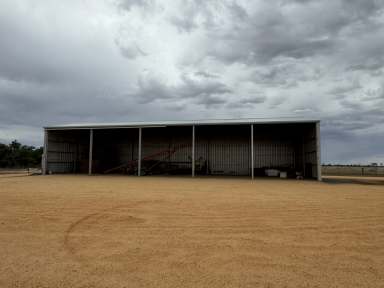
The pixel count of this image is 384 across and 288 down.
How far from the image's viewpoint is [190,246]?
4.51m

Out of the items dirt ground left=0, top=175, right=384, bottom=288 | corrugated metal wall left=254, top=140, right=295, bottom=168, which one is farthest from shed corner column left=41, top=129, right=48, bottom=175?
corrugated metal wall left=254, top=140, right=295, bottom=168

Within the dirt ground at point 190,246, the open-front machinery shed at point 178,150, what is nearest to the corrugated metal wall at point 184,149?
the open-front machinery shed at point 178,150

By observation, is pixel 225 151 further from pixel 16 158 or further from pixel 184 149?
pixel 16 158

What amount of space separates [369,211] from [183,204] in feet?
16.2

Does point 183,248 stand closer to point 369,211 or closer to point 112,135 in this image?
point 369,211

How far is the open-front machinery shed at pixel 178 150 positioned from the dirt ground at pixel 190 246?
17.6 meters

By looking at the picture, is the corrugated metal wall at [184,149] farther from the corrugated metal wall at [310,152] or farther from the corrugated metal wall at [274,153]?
the corrugated metal wall at [310,152]

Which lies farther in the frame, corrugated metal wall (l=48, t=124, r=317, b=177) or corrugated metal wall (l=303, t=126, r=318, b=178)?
corrugated metal wall (l=48, t=124, r=317, b=177)

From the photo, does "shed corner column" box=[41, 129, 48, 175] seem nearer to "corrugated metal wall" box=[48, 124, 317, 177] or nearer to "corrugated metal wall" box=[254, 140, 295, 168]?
"corrugated metal wall" box=[48, 124, 317, 177]

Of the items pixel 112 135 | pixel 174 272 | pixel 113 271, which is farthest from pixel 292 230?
pixel 112 135

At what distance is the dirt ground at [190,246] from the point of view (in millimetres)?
3373

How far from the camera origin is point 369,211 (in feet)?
24.0

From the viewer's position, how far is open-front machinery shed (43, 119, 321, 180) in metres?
25.3

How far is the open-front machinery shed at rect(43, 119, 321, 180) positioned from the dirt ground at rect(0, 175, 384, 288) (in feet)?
57.8
